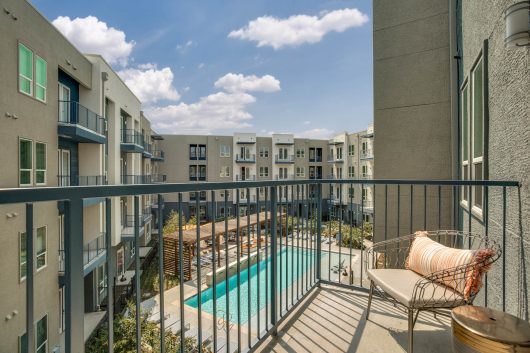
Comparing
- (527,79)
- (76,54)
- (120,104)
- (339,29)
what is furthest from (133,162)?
(527,79)

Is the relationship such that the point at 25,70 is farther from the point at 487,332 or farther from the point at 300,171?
the point at 300,171

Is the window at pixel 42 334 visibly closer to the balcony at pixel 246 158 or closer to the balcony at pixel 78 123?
the balcony at pixel 78 123

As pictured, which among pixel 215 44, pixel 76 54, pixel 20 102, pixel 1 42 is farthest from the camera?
pixel 215 44

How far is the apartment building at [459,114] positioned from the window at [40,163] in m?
8.17

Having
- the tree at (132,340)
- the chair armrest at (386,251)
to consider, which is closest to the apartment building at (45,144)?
the tree at (132,340)

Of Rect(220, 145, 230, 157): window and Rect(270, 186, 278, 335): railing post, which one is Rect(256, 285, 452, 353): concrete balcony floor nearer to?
Rect(270, 186, 278, 335): railing post

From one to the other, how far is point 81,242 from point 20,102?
7921 mm

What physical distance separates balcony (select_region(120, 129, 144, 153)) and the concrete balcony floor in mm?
13259

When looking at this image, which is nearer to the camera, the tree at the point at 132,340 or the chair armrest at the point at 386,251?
the chair armrest at the point at 386,251

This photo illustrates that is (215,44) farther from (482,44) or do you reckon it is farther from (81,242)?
(81,242)

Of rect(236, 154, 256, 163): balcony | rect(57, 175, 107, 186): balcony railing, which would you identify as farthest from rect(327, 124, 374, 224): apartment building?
rect(57, 175, 107, 186): balcony railing

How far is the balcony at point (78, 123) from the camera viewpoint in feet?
28.1

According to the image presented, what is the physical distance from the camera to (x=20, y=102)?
673 cm

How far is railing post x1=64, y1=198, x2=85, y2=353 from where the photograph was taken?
2.78ft
